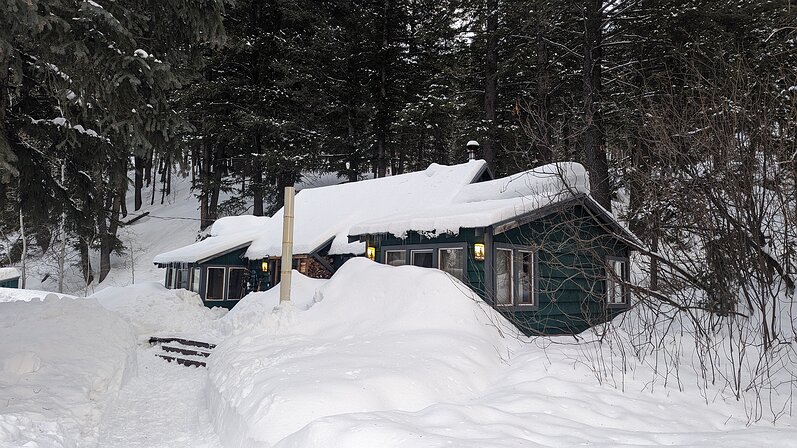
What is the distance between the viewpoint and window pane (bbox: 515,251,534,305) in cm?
1079

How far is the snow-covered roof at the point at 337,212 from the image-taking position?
16.0m

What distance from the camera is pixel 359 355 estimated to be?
6.90m

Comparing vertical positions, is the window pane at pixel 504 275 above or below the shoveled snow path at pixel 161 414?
above

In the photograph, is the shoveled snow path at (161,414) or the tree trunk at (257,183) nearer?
the shoveled snow path at (161,414)

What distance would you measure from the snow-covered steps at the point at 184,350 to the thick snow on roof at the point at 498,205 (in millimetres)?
4490

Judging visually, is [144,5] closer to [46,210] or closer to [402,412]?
[46,210]

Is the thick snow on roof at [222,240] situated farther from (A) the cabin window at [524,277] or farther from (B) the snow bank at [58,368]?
(A) the cabin window at [524,277]

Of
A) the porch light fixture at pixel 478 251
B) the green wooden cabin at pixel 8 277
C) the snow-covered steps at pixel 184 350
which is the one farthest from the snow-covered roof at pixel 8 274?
the porch light fixture at pixel 478 251

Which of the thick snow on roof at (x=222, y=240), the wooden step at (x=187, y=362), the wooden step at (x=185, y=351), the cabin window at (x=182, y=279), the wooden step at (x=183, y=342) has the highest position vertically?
the thick snow on roof at (x=222, y=240)

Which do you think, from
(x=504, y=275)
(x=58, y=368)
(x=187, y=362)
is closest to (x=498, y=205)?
(x=504, y=275)

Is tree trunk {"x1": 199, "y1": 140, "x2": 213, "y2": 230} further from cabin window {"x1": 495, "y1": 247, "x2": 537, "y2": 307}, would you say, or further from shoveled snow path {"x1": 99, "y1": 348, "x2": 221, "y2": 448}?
cabin window {"x1": 495, "y1": 247, "x2": 537, "y2": 307}

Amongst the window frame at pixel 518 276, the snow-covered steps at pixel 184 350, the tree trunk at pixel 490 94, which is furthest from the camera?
the tree trunk at pixel 490 94

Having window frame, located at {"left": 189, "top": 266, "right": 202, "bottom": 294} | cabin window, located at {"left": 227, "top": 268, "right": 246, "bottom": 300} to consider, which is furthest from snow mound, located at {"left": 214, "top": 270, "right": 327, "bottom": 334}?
window frame, located at {"left": 189, "top": 266, "right": 202, "bottom": 294}

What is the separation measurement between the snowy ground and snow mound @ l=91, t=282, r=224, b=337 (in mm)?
3809
